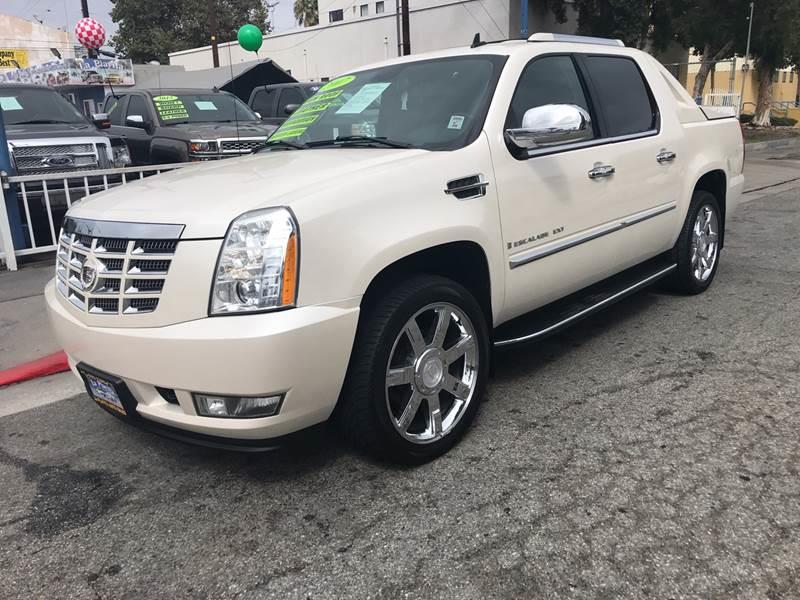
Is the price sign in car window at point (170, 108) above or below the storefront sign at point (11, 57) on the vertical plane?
below

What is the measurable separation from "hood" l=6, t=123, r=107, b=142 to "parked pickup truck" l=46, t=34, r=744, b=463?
204 inches

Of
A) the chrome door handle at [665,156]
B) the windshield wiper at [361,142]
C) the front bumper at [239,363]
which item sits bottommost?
the front bumper at [239,363]

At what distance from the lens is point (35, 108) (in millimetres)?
8969

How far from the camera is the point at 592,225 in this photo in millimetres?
3938

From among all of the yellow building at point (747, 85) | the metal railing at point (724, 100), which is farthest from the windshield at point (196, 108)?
the yellow building at point (747, 85)

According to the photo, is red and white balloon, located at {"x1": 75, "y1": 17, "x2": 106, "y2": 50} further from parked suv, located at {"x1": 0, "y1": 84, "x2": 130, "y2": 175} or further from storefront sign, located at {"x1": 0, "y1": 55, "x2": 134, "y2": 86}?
parked suv, located at {"x1": 0, "y1": 84, "x2": 130, "y2": 175}

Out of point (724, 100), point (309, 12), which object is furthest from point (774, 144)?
point (309, 12)

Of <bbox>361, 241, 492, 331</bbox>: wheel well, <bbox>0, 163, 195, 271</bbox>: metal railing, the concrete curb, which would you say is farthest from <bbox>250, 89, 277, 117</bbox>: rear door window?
the concrete curb

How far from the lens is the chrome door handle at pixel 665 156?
455 centimetres

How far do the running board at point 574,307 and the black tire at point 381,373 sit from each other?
0.66 m

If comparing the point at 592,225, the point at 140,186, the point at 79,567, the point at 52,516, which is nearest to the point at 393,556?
the point at 79,567

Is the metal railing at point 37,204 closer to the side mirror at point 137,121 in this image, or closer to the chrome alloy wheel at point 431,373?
the side mirror at point 137,121

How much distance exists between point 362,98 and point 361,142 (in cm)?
56

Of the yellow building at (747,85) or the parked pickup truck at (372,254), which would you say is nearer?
the parked pickup truck at (372,254)
